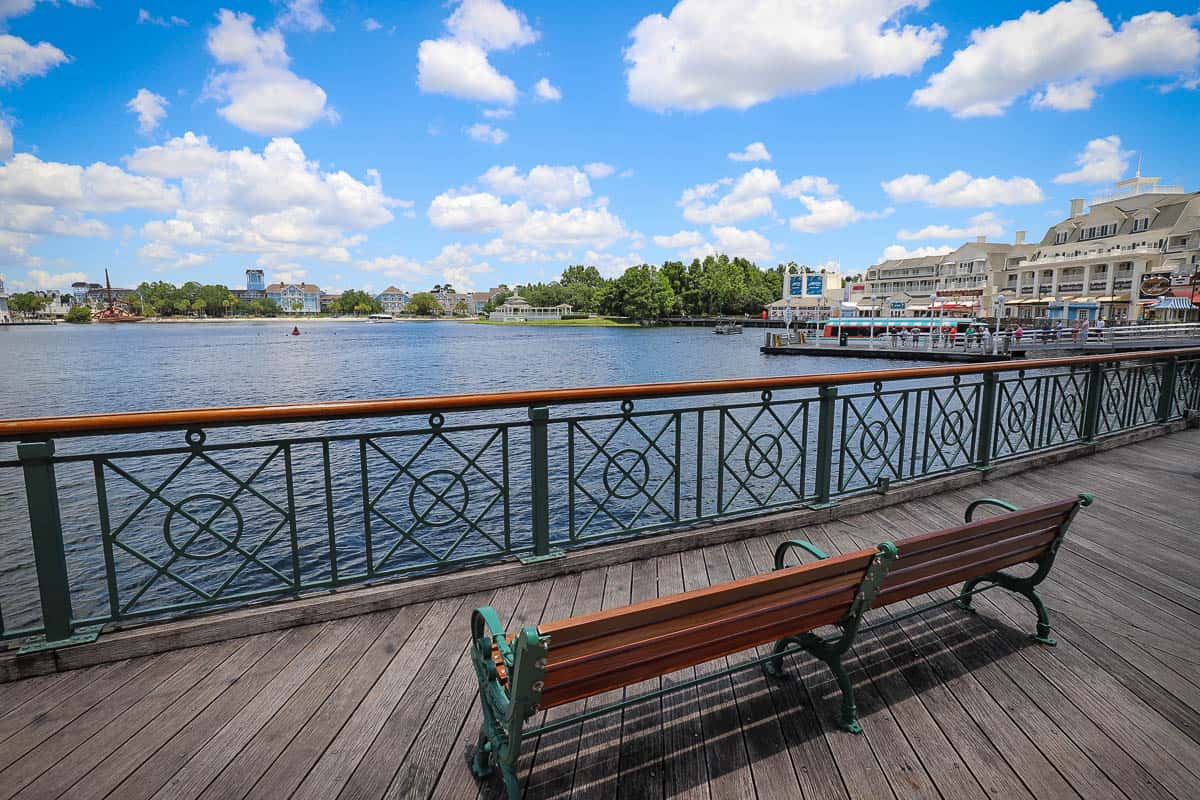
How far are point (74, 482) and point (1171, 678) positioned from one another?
19.6m

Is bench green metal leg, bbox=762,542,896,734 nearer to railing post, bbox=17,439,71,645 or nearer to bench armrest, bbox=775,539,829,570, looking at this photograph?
bench armrest, bbox=775,539,829,570

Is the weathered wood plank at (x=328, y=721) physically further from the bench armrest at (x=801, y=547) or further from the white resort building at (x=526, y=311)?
the white resort building at (x=526, y=311)

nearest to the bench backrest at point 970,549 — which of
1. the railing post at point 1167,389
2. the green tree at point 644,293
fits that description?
the railing post at point 1167,389

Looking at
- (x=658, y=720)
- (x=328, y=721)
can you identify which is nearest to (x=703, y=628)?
(x=658, y=720)

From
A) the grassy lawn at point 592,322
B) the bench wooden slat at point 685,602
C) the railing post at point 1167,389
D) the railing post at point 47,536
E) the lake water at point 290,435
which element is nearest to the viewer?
the bench wooden slat at point 685,602

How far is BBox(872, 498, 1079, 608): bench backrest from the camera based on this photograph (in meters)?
2.22

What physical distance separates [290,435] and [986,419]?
20.0 m

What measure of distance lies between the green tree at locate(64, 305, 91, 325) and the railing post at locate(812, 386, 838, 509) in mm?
208761

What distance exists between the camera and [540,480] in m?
3.49

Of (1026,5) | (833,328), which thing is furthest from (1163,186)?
(1026,5)

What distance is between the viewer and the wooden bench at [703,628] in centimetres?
157

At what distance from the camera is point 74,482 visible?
46.5ft

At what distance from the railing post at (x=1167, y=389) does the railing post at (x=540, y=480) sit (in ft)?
30.2

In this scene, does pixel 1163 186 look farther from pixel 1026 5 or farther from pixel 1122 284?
pixel 1026 5
